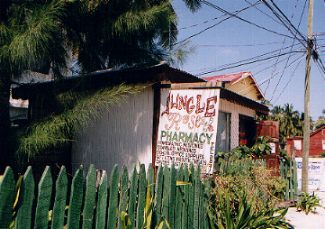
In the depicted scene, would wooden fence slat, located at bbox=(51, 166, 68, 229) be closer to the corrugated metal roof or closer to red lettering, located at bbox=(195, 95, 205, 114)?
red lettering, located at bbox=(195, 95, 205, 114)

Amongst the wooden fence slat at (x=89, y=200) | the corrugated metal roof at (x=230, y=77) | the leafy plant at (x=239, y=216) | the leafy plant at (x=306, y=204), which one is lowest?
the leafy plant at (x=306, y=204)

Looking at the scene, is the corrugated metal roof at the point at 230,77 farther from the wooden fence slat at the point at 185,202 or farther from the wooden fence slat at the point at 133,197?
the wooden fence slat at the point at 133,197

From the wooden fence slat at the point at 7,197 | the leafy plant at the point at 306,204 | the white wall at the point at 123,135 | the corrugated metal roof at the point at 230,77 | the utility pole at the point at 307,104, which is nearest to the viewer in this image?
the wooden fence slat at the point at 7,197

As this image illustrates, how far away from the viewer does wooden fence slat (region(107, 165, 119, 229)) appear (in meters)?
2.67

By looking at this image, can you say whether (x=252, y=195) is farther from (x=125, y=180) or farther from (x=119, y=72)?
(x=119, y=72)

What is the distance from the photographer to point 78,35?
5.98 meters

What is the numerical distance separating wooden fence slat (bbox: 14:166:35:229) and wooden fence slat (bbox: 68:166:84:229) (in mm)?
339

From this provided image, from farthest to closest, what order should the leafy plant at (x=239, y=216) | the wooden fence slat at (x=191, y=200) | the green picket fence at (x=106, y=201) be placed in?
the leafy plant at (x=239, y=216)
the wooden fence slat at (x=191, y=200)
the green picket fence at (x=106, y=201)

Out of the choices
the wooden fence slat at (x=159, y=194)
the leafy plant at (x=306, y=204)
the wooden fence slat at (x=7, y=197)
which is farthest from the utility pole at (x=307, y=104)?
the wooden fence slat at (x=7, y=197)

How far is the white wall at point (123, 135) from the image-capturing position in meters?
6.28

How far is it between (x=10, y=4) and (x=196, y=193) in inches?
173

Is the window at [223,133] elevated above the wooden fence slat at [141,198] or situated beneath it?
elevated above

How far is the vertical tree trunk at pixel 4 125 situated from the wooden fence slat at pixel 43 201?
127 inches

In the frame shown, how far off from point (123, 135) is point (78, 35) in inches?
87.6
